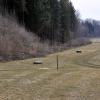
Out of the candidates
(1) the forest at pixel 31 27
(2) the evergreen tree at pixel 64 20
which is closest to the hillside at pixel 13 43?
(1) the forest at pixel 31 27

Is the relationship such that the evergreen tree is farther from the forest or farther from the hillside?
the hillside

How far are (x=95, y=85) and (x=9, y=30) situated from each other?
84.2 feet

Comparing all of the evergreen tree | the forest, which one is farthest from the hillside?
the evergreen tree

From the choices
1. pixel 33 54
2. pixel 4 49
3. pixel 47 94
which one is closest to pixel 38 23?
pixel 33 54

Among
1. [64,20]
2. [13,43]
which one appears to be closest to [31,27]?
[13,43]

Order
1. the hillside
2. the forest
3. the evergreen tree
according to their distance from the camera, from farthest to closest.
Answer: the evergreen tree, the forest, the hillside

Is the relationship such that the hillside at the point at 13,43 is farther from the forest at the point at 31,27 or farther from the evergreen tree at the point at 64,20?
the evergreen tree at the point at 64,20

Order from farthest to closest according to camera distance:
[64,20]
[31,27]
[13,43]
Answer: [64,20] < [31,27] < [13,43]

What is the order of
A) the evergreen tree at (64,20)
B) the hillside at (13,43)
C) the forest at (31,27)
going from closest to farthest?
the hillside at (13,43)
the forest at (31,27)
the evergreen tree at (64,20)

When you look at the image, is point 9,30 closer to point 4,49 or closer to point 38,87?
point 4,49

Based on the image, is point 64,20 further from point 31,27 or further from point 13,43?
point 13,43

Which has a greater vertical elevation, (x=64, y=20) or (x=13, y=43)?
(x=64, y=20)

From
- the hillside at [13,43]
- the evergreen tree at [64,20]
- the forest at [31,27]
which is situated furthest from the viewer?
the evergreen tree at [64,20]

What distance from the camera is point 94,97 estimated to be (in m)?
12.7
